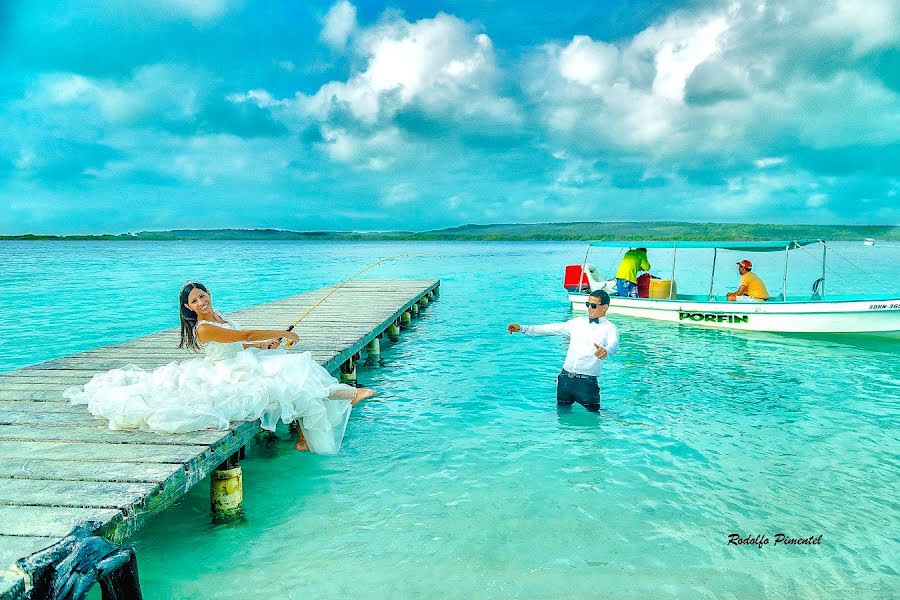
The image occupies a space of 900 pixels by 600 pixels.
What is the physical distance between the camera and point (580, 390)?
8.34 m

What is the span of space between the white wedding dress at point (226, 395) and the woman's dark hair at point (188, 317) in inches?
6.0

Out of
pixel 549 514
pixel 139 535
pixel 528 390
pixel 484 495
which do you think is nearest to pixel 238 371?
pixel 139 535

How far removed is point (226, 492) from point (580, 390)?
484 centimetres

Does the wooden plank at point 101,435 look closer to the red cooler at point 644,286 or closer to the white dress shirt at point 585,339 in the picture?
the white dress shirt at point 585,339

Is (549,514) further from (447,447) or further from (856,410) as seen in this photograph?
(856,410)

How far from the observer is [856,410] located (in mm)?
9672

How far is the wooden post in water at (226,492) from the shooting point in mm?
5562

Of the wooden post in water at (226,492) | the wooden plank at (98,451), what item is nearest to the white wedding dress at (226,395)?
the wooden plank at (98,451)

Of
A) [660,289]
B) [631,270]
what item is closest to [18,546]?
[631,270]

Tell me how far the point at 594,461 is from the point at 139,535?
4.97 m

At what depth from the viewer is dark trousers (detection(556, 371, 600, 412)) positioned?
27.1ft

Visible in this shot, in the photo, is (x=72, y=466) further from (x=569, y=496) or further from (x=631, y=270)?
(x=631, y=270)

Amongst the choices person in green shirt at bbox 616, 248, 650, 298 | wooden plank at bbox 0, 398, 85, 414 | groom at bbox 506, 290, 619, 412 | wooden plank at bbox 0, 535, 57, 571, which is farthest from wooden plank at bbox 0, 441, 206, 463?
person in green shirt at bbox 616, 248, 650, 298

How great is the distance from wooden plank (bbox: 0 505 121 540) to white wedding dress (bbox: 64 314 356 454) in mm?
1397
